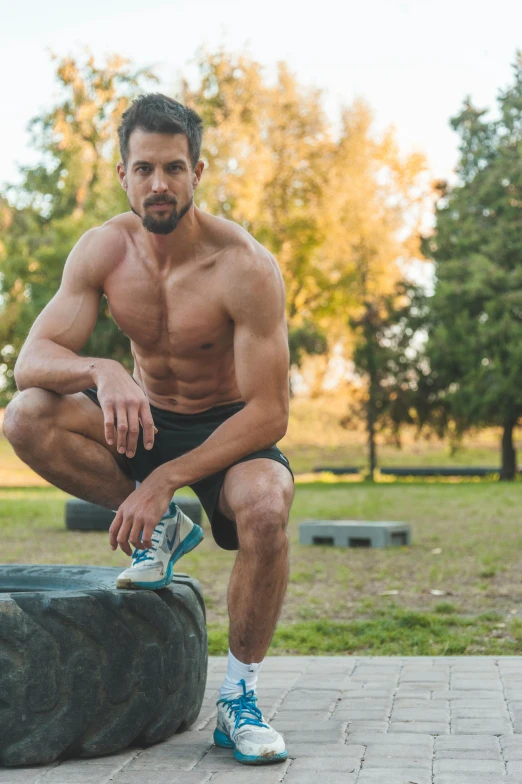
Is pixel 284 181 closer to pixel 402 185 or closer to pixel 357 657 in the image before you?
pixel 402 185

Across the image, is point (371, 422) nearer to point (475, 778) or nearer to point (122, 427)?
point (122, 427)

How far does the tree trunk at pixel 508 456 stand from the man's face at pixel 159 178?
2018 centimetres

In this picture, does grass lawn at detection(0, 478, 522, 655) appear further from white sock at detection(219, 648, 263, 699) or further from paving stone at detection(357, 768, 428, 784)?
paving stone at detection(357, 768, 428, 784)

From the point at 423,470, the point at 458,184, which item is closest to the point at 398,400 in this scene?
the point at 423,470

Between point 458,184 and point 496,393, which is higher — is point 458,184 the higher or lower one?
the higher one

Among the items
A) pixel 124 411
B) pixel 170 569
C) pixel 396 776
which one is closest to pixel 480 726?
pixel 396 776

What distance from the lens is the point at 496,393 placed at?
21.8m

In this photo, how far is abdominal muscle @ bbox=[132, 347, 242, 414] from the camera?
3377 millimetres

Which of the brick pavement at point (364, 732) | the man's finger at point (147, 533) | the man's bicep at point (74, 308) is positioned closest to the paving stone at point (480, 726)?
the brick pavement at point (364, 732)

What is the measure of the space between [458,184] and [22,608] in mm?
22697

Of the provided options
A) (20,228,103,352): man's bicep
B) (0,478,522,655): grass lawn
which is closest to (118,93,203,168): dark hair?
(20,228,103,352): man's bicep

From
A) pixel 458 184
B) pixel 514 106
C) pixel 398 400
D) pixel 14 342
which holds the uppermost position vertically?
pixel 514 106

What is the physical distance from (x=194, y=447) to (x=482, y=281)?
2004 centimetres

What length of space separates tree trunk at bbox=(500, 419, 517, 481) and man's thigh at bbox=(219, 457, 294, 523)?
20097mm
